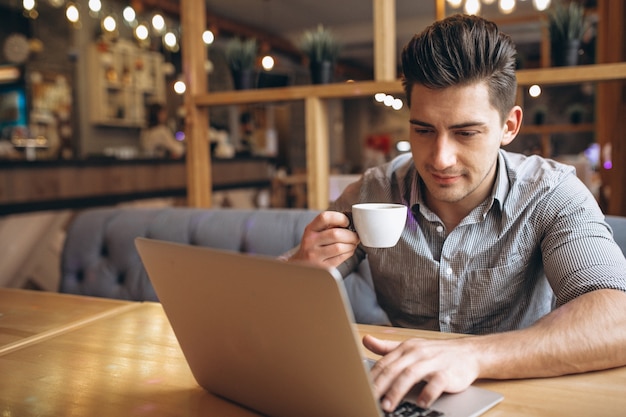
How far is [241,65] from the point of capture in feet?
8.46

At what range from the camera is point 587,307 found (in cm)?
97

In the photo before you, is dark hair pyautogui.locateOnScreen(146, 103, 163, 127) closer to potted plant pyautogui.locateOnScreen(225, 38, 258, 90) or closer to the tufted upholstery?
potted plant pyautogui.locateOnScreen(225, 38, 258, 90)

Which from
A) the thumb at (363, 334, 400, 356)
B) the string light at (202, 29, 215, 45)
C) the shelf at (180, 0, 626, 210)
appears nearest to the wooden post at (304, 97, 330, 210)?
the shelf at (180, 0, 626, 210)

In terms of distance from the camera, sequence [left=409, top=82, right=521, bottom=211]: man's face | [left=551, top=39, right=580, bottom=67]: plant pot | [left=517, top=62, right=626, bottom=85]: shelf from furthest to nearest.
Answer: [left=551, top=39, right=580, bottom=67]: plant pot, [left=517, top=62, right=626, bottom=85]: shelf, [left=409, top=82, right=521, bottom=211]: man's face

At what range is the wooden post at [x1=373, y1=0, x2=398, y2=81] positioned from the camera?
2172 millimetres

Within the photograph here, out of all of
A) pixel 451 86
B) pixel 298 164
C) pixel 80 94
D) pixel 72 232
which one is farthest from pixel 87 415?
pixel 298 164

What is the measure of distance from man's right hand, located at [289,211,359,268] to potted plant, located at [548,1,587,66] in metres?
1.35

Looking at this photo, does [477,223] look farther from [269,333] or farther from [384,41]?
[384,41]

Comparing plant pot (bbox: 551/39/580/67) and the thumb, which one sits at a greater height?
plant pot (bbox: 551/39/580/67)

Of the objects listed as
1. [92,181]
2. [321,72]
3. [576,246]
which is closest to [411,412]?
[576,246]

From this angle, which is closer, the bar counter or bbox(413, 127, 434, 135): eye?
bbox(413, 127, 434, 135): eye

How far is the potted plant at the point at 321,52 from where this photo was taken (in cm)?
238

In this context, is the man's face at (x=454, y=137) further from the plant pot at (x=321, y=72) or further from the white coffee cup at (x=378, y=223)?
the plant pot at (x=321, y=72)

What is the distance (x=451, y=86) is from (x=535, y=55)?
11146 millimetres
